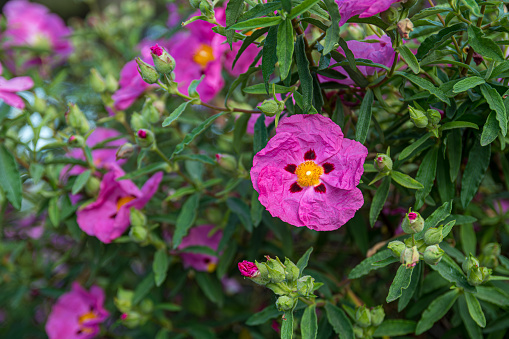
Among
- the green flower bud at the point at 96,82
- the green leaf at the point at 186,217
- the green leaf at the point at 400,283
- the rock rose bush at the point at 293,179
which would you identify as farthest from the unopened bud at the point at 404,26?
the green flower bud at the point at 96,82

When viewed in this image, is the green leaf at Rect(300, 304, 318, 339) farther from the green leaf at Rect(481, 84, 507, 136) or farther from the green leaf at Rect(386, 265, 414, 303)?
the green leaf at Rect(481, 84, 507, 136)

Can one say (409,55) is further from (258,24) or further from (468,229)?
(468,229)

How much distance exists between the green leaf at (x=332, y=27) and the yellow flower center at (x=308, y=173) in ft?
0.92

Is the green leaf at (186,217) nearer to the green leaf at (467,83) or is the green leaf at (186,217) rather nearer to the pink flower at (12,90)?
the pink flower at (12,90)

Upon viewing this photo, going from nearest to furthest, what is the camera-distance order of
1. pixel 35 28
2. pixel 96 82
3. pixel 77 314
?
pixel 96 82 → pixel 77 314 → pixel 35 28

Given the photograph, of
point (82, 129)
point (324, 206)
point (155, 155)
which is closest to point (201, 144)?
point (155, 155)

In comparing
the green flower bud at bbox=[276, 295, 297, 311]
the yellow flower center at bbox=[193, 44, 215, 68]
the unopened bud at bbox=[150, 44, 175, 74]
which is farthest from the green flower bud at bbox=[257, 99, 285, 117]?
the yellow flower center at bbox=[193, 44, 215, 68]

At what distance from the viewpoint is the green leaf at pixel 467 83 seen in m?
0.86

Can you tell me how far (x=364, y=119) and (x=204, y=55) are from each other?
0.79 meters

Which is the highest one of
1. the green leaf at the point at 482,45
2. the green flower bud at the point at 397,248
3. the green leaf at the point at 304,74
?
the green leaf at the point at 482,45

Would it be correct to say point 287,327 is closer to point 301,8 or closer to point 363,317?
point 363,317

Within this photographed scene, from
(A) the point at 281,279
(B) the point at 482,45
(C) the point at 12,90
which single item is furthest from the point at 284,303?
(C) the point at 12,90

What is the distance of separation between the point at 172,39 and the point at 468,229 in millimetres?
1404

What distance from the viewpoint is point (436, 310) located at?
3.46ft
